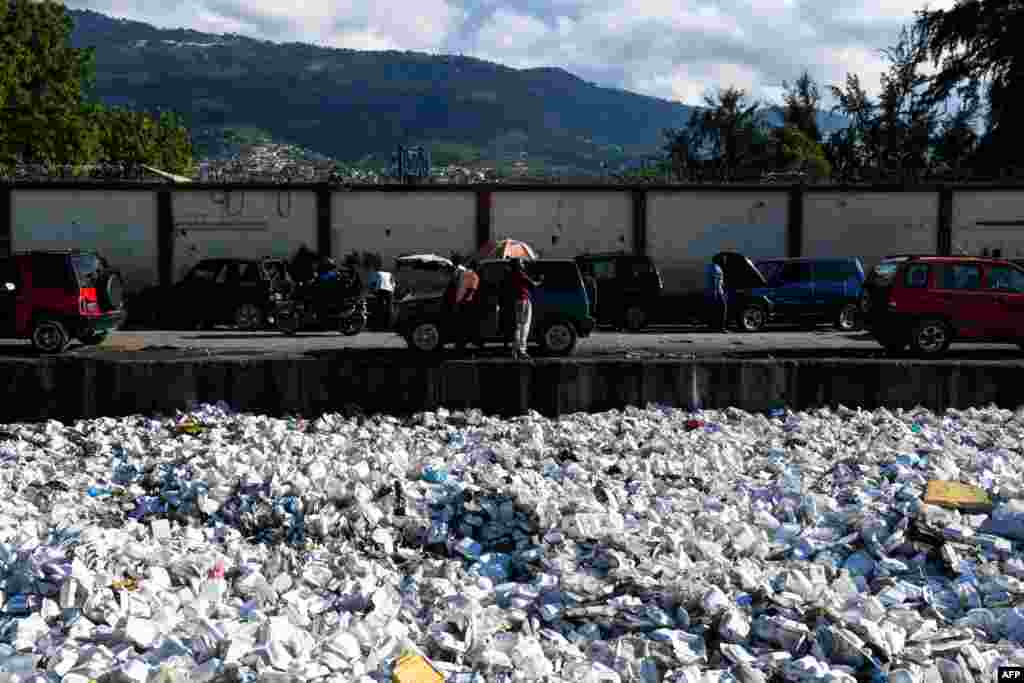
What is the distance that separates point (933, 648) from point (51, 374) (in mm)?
12375

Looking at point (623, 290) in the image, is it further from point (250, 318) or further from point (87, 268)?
point (87, 268)

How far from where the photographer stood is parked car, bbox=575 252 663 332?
83.3 ft

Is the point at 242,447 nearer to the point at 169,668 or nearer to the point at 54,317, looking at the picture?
the point at 169,668

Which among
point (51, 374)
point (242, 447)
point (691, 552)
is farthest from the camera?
point (51, 374)

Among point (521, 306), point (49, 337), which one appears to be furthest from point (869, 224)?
point (49, 337)

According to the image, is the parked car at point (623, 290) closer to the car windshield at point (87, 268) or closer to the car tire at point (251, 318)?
the car tire at point (251, 318)

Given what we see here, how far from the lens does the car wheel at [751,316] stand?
24.8 meters

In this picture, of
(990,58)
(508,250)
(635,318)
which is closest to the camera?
(635,318)

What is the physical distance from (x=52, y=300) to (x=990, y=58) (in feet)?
119

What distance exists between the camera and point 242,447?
11.9 m

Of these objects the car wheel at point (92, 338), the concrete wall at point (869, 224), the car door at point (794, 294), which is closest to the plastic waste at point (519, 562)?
the car wheel at point (92, 338)

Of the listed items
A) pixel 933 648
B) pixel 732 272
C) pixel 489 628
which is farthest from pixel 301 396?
pixel 732 272

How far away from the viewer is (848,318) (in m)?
24.8

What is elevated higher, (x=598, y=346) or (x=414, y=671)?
(x=598, y=346)
